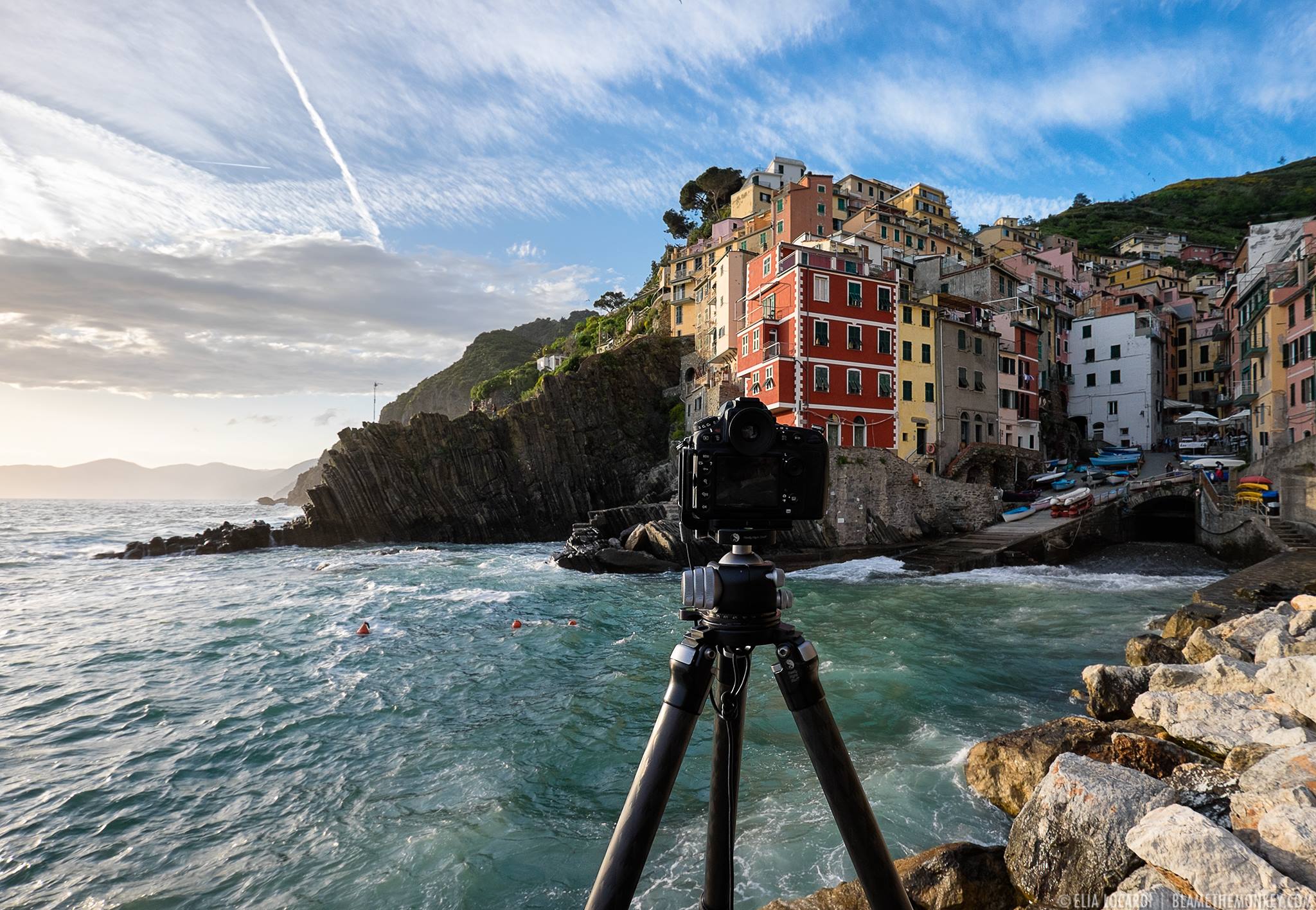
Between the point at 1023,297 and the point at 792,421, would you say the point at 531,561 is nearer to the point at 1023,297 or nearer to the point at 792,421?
the point at 792,421

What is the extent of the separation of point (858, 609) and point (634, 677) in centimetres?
793

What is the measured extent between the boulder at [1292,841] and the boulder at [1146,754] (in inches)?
53.0

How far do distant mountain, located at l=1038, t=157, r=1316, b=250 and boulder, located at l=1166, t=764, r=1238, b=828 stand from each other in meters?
95.9

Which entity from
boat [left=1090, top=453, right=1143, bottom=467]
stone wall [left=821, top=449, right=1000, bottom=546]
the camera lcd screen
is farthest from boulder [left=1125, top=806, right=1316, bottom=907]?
boat [left=1090, top=453, right=1143, bottom=467]

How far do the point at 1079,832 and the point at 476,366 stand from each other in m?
112

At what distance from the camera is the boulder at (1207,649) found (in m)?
8.27

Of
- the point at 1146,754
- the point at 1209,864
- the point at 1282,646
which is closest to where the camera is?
the point at 1209,864

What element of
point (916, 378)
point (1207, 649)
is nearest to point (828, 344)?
point (916, 378)

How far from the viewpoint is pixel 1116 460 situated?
37.0 meters

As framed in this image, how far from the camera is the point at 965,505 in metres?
29.3

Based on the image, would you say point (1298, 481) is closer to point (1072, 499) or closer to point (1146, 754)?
point (1072, 499)

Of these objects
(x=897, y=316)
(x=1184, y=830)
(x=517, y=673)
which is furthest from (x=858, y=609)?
(x=897, y=316)

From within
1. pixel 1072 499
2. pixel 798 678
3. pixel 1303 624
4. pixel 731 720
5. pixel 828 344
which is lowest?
pixel 1303 624

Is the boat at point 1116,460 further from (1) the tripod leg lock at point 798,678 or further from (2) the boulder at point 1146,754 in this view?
(1) the tripod leg lock at point 798,678
